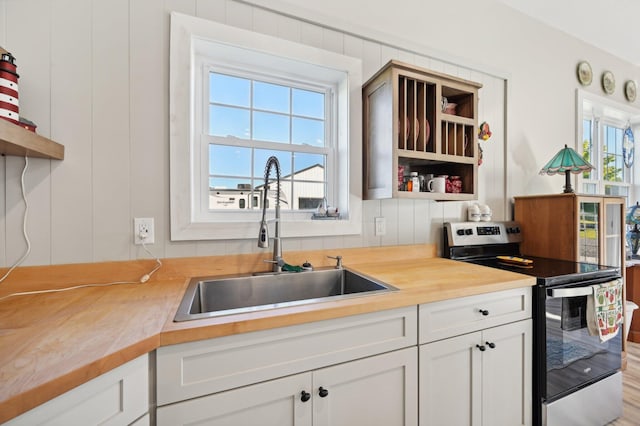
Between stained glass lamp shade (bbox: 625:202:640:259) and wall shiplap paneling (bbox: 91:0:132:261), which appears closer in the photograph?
wall shiplap paneling (bbox: 91:0:132:261)

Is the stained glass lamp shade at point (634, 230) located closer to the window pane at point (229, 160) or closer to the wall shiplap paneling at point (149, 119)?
the window pane at point (229, 160)

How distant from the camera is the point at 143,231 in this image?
1291 millimetres

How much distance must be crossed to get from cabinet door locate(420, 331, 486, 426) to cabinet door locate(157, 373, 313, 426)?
52cm

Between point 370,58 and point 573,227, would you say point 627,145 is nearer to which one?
point 573,227

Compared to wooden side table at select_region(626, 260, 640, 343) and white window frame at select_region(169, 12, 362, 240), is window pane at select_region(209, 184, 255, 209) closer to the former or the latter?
white window frame at select_region(169, 12, 362, 240)

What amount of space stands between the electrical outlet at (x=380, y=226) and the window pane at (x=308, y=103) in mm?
769

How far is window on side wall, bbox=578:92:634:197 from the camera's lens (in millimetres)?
2924

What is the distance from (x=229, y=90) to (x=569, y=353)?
7.66 ft

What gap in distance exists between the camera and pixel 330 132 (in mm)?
1858

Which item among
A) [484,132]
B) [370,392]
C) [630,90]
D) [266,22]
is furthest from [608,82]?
[370,392]

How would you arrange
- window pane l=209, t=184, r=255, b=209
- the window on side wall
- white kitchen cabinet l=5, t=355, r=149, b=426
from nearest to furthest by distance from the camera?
white kitchen cabinet l=5, t=355, r=149, b=426 < window pane l=209, t=184, r=255, b=209 < the window on side wall

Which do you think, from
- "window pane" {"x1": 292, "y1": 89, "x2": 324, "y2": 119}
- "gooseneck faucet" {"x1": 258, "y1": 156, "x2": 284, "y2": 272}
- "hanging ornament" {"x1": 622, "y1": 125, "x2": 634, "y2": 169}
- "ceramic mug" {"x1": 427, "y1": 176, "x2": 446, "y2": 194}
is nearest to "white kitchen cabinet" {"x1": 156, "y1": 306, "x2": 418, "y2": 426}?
"gooseneck faucet" {"x1": 258, "y1": 156, "x2": 284, "y2": 272}

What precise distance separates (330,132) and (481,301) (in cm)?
128

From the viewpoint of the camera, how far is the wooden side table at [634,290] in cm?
264
